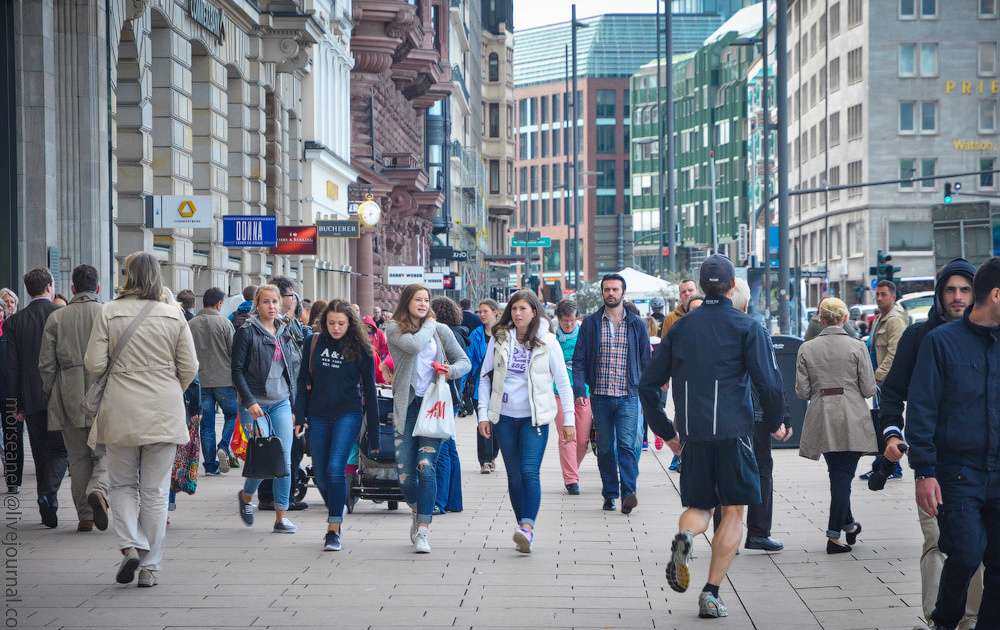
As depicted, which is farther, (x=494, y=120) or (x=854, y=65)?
(x=494, y=120)

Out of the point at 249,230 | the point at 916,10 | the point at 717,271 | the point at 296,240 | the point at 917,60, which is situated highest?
the point at 916,10

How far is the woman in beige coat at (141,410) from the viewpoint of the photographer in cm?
790

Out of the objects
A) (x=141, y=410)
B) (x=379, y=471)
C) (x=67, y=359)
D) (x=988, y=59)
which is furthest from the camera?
(x=988, y=59)

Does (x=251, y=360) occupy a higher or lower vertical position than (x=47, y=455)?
higher

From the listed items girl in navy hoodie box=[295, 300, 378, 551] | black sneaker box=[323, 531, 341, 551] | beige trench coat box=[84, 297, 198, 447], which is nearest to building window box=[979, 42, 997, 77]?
girl in navy hoodie box=[295, 300, 378, 551]

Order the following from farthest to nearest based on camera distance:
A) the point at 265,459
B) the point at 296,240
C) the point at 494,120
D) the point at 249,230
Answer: the point at 494,120 < the point at 296,240 < the point at 249,230 < the point at 265,459

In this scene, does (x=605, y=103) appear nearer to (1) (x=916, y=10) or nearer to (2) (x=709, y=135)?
(2) (x=709, y=135)

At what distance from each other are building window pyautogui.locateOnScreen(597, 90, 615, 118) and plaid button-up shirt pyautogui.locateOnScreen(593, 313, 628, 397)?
15248 centimetres

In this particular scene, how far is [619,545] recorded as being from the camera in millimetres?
9508

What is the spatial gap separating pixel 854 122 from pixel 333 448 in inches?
3080

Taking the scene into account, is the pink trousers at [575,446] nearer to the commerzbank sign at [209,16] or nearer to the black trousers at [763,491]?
the black trousers at [763,491]

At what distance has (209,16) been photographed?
2403 cm

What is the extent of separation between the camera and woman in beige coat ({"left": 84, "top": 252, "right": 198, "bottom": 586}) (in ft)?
25.9

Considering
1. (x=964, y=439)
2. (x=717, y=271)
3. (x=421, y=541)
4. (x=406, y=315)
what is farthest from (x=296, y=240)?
(x=964, y=439)
